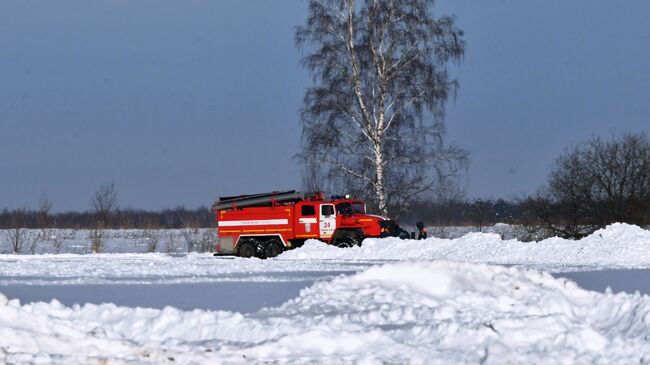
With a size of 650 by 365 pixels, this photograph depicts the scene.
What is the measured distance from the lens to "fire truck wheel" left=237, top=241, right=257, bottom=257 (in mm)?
30453

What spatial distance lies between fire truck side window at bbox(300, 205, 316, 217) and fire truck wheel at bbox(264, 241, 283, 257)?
4.14 ft

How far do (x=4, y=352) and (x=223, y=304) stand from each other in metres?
4.79

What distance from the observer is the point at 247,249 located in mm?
30547

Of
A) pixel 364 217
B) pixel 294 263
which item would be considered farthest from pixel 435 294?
pixel 364 217

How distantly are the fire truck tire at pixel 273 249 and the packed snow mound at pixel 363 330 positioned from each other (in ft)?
55.0

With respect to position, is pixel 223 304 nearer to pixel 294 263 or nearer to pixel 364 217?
pixel 294 263

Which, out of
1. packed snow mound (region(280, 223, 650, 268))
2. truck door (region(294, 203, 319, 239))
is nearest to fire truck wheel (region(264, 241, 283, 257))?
truck door (region(294, 203, 319, 239))

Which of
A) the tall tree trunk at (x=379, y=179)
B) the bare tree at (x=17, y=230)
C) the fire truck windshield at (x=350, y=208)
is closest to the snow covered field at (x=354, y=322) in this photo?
the fire truck windshield at (x=350, y=208)

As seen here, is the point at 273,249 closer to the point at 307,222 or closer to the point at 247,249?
the point at 247,249

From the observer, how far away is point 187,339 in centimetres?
1002

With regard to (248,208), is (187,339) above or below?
below

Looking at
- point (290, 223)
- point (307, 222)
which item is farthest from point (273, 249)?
point (307, 222)

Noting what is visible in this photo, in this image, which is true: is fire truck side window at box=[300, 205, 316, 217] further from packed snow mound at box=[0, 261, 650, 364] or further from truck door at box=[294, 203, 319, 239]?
packed snow mound at box=[0, 261, 650, 364]

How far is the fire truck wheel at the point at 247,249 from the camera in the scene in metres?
30.5
